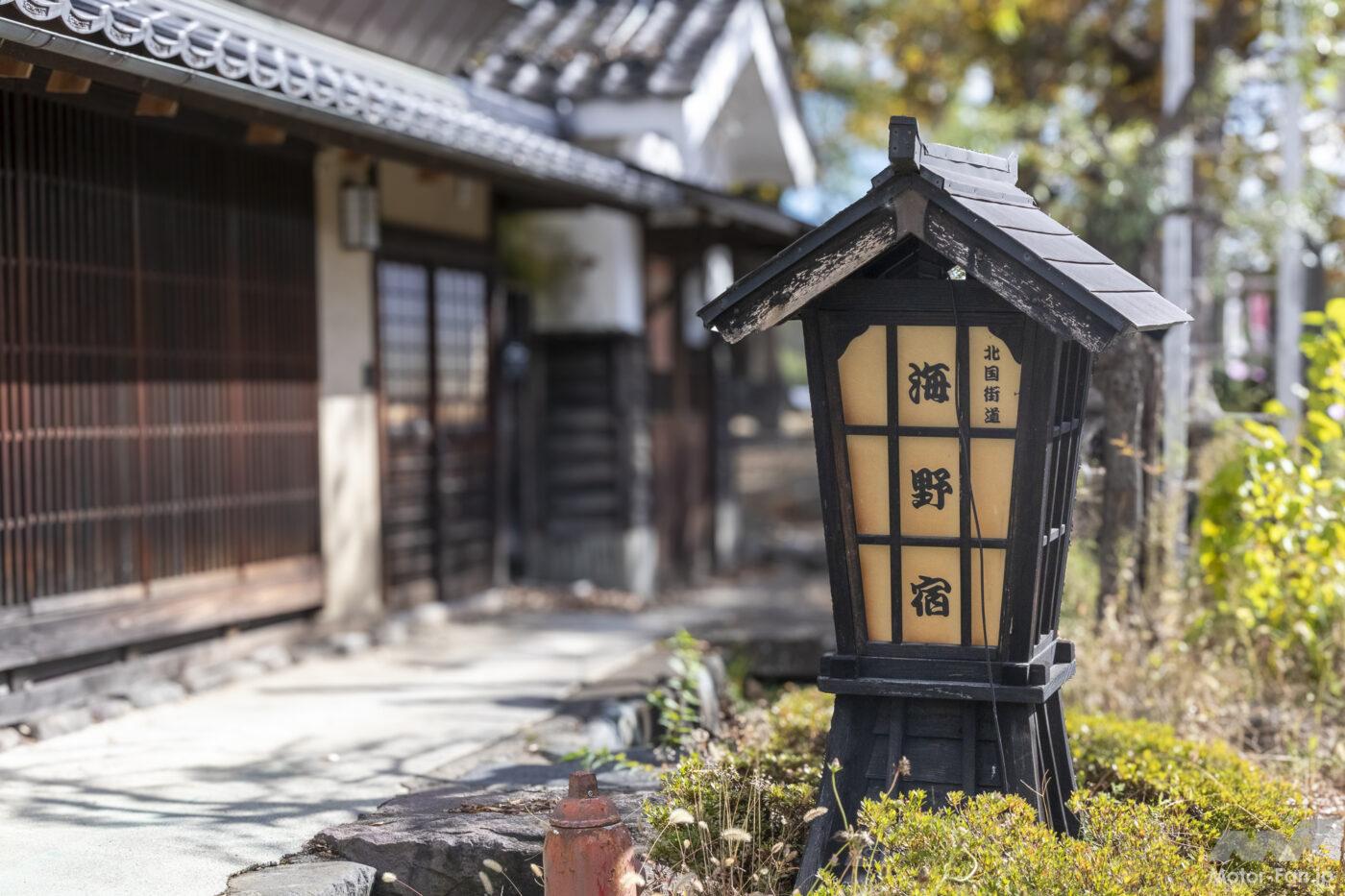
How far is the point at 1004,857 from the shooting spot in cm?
461

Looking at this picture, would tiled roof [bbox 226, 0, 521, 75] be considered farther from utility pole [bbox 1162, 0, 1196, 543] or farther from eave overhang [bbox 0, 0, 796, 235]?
utility pole [bbox 1162, 0, 1196, 543]

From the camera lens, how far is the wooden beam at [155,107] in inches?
274

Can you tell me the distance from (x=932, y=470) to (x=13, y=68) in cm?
398

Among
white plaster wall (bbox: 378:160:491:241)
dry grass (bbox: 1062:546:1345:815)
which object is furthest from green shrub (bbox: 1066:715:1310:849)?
white plaster wall (bbox: 378:160:491:241)

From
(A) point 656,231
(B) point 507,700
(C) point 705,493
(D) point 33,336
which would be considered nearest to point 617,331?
(A) point 656,231

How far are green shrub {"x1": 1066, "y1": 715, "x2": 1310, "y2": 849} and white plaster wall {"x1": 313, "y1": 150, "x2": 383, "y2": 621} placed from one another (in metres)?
5.28

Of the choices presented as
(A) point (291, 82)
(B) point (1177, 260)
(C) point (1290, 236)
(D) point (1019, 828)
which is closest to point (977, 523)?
(D) point (1019, 828)

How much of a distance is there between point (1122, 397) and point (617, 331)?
5.77 m

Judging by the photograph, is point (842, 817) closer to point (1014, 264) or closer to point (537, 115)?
point (1014, 264)

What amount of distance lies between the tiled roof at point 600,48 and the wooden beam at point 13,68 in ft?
19.7

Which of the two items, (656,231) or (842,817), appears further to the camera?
(656,231)

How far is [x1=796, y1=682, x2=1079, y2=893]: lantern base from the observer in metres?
→ 5.07

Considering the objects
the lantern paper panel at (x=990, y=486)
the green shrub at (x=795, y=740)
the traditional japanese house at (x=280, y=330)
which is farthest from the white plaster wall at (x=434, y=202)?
the lantern paper panel at (x=990, y=486)

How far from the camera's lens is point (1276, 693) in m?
7.57
